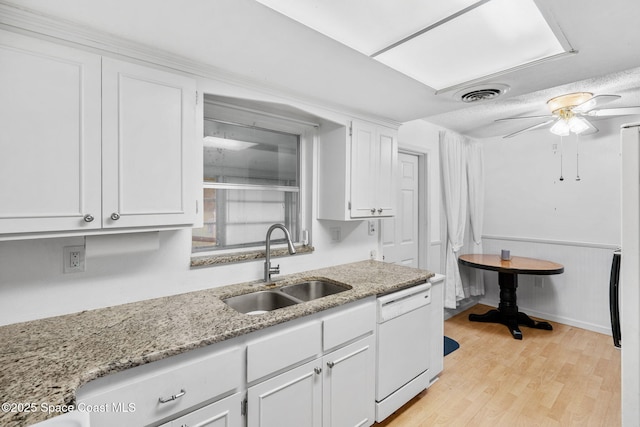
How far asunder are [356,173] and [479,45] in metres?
1.10

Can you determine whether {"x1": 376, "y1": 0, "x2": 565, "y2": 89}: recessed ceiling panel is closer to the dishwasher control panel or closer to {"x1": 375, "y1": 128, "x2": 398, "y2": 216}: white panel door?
{"x1": 375, "y1": 128, "x2": 398, "y2": 216}: white panel door

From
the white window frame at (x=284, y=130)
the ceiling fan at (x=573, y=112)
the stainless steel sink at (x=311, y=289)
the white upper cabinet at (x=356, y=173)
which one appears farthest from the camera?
the ceiling fan at (x=573, y=112)

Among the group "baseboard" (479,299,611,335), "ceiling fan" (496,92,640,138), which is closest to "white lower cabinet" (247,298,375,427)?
"ceiling fan" (496,92,640,138)

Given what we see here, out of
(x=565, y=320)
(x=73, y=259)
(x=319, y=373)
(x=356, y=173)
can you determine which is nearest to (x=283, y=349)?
(x=319, y=373)

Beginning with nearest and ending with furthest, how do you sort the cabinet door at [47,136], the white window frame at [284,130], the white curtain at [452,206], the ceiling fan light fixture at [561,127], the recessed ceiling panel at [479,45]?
the cabinet door at [47,136], the recessed ceiling panel at [479,45], the white window frame at [284,130], the ceiling fan light fixture at [561,127], the white curtain at [452,206]

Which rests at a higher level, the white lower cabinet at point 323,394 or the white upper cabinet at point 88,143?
the white upper cabinet at point 88,143

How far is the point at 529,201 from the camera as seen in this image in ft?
12.7

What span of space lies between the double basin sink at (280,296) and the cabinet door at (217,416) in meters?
0.51

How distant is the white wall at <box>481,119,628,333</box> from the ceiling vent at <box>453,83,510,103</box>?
229 cm

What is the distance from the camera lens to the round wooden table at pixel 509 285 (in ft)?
10.8

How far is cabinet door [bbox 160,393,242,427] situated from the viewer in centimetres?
115

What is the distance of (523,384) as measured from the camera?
2.42 metres

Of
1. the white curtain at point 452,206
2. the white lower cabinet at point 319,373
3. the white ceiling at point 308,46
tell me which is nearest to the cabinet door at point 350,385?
the white lower cabinet at point 319,373

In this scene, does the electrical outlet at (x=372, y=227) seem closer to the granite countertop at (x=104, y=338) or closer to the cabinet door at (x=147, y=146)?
the granite countertop at (x=104, y=338)
